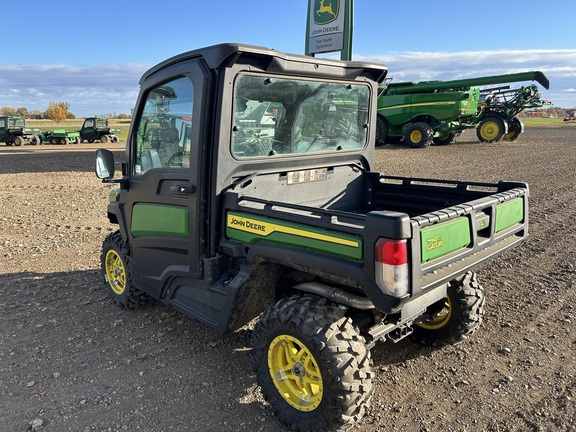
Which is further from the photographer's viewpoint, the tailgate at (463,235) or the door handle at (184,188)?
the door handle at (184,188)

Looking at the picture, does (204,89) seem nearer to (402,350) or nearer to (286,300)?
(286,300)

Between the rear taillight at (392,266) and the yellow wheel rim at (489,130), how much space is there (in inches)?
808

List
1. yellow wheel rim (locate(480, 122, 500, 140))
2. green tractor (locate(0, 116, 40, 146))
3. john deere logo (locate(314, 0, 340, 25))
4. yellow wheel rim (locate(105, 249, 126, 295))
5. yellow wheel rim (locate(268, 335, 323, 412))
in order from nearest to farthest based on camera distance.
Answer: yellow wheel rim (locate(268, 335, 323, 412))
yellow wheel rim (locate(105, 249, 126, 295))
john deere logo (locate(314, 0, 340, 25))
yellow wheel rim (locate(480, 122, 500, 140))
green tractor (locate(0, 116, 40, 146))

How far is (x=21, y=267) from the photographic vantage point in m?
5.42

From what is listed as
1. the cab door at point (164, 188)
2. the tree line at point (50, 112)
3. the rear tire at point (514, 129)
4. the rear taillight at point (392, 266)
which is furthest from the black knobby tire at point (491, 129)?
the tree line at point (50, 112)

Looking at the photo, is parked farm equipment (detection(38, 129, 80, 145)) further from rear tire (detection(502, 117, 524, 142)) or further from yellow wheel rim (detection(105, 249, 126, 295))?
yellow wheel rim (detection(105, 249, 126, 295))

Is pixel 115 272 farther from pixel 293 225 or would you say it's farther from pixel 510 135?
pixel 510 135

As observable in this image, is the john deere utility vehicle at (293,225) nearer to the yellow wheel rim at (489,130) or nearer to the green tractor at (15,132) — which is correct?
the yellow wheel rim at (489,130)

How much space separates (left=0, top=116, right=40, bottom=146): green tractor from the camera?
25.0 meters

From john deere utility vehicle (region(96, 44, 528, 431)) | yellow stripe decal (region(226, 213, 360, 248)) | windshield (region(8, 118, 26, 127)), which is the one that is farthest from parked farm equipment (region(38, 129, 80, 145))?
yellow stripe decal (region(226, 213, 360, 248))

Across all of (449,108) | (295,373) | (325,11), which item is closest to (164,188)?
(295,373)

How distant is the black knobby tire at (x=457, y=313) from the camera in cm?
349

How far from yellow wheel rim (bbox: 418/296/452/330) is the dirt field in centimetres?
20

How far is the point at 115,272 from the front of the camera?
4.47m
